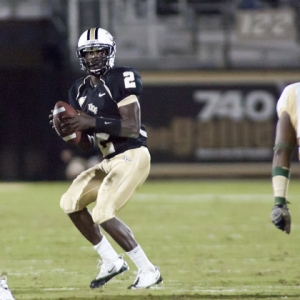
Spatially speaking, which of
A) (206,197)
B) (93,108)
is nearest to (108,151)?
(93,108)

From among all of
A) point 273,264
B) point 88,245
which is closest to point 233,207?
point 88,245

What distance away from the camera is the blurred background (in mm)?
14641

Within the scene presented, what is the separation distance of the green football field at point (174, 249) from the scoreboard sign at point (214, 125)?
9.27 ft

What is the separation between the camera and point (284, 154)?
353 cm

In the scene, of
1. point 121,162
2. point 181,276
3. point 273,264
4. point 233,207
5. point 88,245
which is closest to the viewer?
point 121,162

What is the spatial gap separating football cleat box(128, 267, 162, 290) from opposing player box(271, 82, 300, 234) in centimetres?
133

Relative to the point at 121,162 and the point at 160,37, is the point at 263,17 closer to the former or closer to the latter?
the point at 160,37

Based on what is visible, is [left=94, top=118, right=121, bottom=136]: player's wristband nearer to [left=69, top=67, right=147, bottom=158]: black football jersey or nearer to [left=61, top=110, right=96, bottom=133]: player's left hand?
[left=61, top=110, right=96, bottom=133]: player's left hand

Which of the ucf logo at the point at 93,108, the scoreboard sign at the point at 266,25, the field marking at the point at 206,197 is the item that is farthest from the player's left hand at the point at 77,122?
the scoreboard sign at the point at 266,25

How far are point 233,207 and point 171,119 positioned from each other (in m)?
4.94

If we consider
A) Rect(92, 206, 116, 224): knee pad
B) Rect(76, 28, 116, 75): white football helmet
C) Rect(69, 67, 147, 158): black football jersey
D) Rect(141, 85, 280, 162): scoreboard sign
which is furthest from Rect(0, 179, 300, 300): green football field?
Rect(141, 85, 280, 162): scoreboard sign

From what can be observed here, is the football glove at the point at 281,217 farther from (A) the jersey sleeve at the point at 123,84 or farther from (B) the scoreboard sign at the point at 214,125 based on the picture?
(B) the scoreboard sign at the point at 214,125

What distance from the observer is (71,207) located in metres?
4.77

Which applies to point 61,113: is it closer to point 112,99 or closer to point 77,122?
point 77,122
